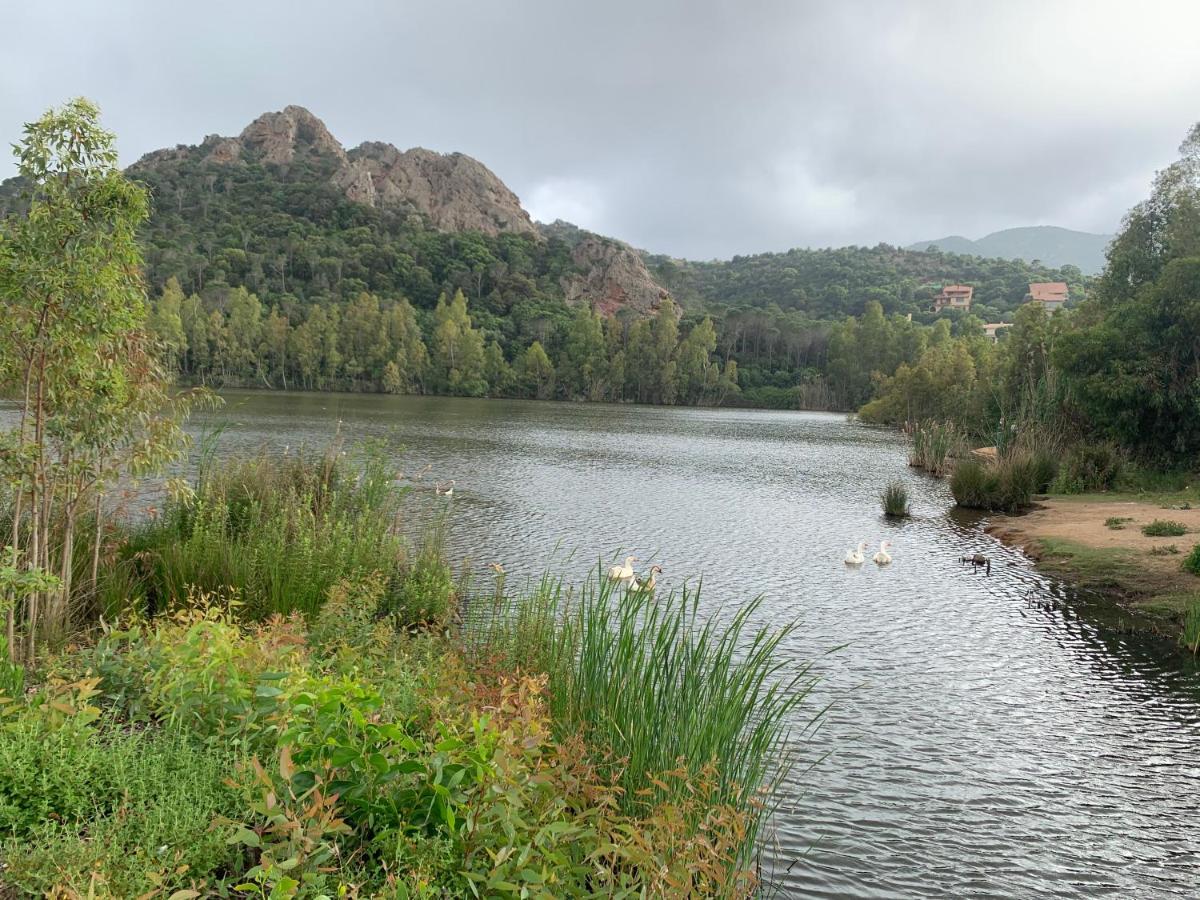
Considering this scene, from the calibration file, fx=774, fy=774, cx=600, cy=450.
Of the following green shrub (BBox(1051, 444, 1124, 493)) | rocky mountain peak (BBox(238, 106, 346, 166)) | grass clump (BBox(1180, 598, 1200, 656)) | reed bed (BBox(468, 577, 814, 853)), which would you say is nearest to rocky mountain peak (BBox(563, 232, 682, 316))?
rocky mountain peak (BBox(238, 106, 346, 166))

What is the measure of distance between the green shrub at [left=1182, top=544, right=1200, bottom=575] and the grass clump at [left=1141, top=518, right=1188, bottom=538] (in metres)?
2.54

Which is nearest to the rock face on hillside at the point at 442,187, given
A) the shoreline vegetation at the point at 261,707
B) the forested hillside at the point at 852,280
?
the forested hillside at the point at 852,280

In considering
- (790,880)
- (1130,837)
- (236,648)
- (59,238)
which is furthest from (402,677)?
(1130,837)

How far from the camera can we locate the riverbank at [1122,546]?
1098 cm

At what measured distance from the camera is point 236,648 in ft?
13.2

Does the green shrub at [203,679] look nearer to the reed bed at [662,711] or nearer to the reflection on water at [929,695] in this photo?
the reed bed at [662,711]

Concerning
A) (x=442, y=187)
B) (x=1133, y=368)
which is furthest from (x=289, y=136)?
(x=1133, y=368)

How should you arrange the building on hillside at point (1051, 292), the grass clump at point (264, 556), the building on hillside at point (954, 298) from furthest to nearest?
the building on hillside at point (954, 298)
the building on hillside at point (1051, 292)
the grass clump at point (264, 556)

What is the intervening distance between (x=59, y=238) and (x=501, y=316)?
108428 millimetres

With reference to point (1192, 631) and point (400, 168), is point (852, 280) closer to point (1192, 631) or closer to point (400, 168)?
point (400, 168)

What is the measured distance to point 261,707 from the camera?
3.21 m

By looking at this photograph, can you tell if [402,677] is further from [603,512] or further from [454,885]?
[603,512]

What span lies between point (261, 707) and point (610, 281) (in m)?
133

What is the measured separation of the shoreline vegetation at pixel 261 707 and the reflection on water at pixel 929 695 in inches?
27.7
